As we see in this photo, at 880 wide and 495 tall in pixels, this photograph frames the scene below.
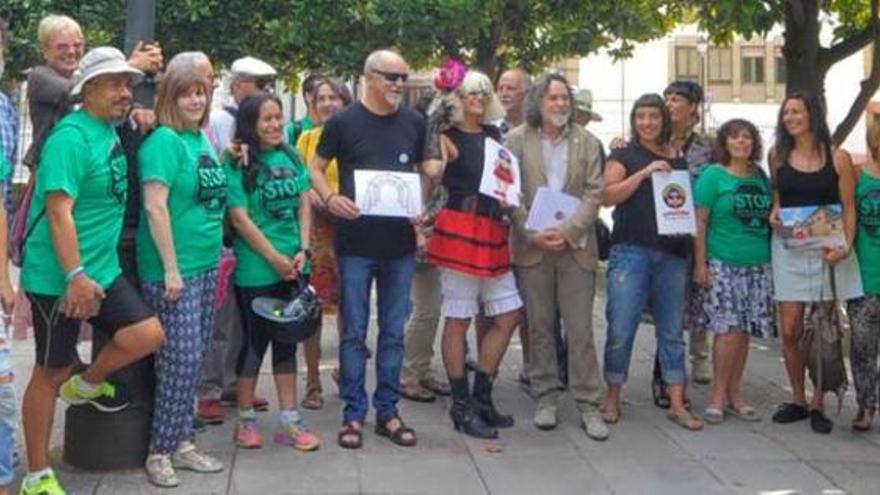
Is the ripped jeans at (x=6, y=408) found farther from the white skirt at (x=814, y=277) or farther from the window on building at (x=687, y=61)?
the window on building at (x=687, y=61)

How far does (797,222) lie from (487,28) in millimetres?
11812

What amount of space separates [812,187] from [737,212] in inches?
17.1

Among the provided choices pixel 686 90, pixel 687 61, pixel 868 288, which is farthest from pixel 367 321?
pixel 687 61

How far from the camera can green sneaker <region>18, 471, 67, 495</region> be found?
4680 mm

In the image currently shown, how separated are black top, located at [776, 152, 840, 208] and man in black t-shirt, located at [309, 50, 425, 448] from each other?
2.16 metres

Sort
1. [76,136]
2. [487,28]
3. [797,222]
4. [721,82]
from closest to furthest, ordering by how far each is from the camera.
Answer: [76,136] < [797,222] < [487,28] < [721,82]

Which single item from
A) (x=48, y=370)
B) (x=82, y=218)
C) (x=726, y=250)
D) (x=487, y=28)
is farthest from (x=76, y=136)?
(x=487, y=28)

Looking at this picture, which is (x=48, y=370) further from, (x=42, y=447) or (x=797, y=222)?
(x=797, y=222)

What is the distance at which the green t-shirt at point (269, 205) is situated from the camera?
219 inches

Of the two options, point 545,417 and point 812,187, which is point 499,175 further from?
point 812,187

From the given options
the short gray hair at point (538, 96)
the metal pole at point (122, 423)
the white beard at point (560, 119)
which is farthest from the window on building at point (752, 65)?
the metal pole at point (122, 423)

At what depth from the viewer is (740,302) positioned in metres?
6.43

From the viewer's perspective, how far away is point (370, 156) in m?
5.69

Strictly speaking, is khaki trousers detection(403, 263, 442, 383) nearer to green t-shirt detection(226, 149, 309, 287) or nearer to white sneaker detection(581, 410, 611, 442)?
white sneaker detection(581, 410, 611, 442)
